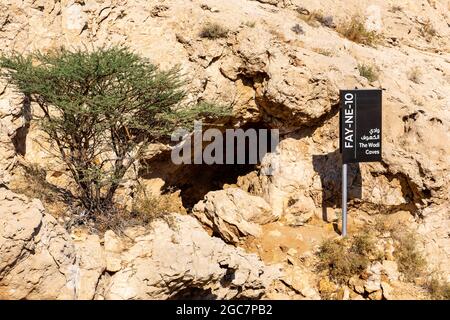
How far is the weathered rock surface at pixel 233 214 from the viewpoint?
813 cm

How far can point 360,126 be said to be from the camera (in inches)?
299

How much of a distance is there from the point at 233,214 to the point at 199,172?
279 centimetres

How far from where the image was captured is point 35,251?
15.3 feet

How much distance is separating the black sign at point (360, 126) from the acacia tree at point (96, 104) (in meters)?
2.65

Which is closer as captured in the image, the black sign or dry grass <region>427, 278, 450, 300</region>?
dry grass <region>427, 278, 450, 300</region>

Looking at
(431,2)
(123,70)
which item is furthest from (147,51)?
(431,2)

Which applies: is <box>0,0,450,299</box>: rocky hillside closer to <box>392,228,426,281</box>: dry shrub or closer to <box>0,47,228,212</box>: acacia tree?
<box>392,228,426,281</box>: dry shrub

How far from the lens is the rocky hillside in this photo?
22.0 feet

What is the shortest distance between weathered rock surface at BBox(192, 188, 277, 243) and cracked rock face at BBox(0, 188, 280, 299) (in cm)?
133

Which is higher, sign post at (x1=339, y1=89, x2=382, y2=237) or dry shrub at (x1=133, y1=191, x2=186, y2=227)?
sign post at (x1=339, y1=89, x2=382, y2=237)

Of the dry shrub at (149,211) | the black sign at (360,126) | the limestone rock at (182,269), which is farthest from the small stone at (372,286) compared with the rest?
the dry shrub at (149,211)

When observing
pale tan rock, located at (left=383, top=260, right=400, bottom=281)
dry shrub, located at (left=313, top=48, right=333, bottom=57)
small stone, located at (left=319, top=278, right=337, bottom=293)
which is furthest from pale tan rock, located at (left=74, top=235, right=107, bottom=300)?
dry shrub, located at (left=313, top=48, right=333, bottom=57)

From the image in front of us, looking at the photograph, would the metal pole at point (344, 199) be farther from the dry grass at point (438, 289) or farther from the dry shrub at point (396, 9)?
the dry shrub at point (396, 9)

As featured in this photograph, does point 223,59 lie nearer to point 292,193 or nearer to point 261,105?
point 261,105
